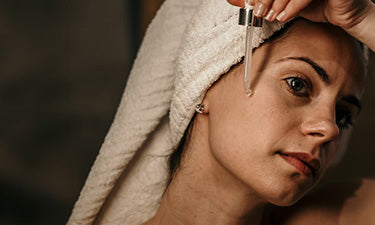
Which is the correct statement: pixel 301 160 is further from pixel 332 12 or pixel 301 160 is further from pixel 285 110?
pixel 332 12

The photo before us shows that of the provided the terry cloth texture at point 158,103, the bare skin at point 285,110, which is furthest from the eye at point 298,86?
the terry cloth texture at point 158,103

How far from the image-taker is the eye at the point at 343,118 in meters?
1.08

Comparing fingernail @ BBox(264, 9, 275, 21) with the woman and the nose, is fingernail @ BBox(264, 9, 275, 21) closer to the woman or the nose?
the woman

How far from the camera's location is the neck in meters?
1.08

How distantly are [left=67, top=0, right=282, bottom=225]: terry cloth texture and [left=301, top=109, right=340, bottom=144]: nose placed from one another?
20 cm

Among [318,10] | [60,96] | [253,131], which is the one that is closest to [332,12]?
[318,10]

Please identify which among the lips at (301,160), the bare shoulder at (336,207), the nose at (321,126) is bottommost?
the bare shoulder at (336,207)

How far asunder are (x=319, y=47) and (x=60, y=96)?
0.94 metres

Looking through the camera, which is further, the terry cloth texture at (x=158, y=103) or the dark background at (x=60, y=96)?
the dark background at (x=60, y=96)

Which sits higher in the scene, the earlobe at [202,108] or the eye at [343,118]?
the earlobe at [202,108]

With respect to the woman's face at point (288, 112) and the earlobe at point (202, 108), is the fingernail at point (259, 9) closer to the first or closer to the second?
the woman's face at point (288, 112)

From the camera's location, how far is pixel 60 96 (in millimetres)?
1550

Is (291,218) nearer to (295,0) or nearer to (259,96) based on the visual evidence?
(259,96)

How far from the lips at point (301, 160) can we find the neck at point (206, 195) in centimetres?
16
